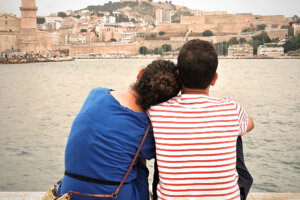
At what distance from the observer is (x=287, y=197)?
1.21 metres

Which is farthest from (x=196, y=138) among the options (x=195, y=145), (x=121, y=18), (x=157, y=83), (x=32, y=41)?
(x=121, y=18)

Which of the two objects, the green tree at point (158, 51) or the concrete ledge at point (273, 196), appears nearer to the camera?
the concrete ledge at point (273, 196)

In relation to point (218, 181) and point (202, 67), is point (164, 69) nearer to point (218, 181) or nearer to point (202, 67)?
A: point (202, 67)

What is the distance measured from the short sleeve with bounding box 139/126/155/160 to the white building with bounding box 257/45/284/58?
30246mm

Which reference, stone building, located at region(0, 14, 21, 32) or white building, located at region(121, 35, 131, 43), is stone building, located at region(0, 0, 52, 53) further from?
white building, located at region(121, 35, 131, 43)

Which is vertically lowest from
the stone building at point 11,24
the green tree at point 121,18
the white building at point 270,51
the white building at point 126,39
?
the white building at point 270,51

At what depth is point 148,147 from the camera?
80 cm

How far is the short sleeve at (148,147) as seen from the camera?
2.60 feet

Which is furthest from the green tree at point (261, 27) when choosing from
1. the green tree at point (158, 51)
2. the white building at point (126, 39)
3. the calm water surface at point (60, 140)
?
the calm water surface at point (60, 140)

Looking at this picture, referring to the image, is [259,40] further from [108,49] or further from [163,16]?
[163,16]

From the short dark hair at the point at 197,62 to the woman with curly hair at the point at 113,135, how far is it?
0.9 inches

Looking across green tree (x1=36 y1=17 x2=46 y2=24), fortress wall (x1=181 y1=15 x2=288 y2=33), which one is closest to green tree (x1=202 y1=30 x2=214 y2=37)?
fortress wall (x1=181 y1=15 x2=288 y2=33)

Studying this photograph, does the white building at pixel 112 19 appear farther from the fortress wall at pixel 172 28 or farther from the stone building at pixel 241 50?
the stone building at pixel 241 50

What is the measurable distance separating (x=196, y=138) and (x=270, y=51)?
101 ft
